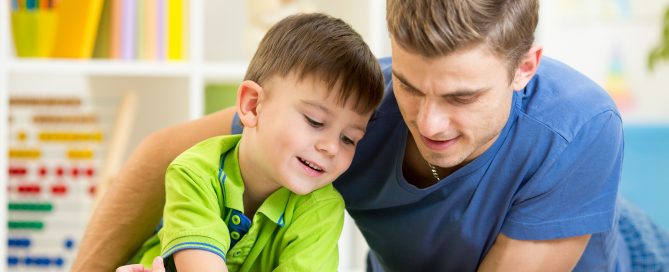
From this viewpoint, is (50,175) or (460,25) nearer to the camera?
(460,25)

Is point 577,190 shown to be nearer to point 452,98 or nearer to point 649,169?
point 452,98

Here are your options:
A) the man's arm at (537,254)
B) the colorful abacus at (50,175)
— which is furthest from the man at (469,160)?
the colorful abacus at (50,175)

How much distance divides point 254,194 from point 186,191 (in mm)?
139

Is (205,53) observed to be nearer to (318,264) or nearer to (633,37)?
(318,264)

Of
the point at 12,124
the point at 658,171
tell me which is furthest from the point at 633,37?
the point at 12,124

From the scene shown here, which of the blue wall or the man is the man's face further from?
the blue wall

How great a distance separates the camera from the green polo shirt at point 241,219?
4.43ft

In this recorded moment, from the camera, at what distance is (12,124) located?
296cm

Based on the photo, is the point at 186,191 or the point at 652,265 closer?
the point at 186,191

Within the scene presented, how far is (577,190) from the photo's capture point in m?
1.45

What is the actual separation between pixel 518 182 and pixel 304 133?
15.4 inches

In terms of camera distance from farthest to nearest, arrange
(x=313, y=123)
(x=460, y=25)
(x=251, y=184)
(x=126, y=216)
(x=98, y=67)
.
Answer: (x=98, y=67) → (x=126, y=216) → (x=251, y=184) → (x=313, y=123) → (x=460, y=25)

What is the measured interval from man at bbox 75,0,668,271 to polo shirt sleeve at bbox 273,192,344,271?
0.58 ft

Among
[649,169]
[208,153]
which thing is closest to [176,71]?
[208,153]
